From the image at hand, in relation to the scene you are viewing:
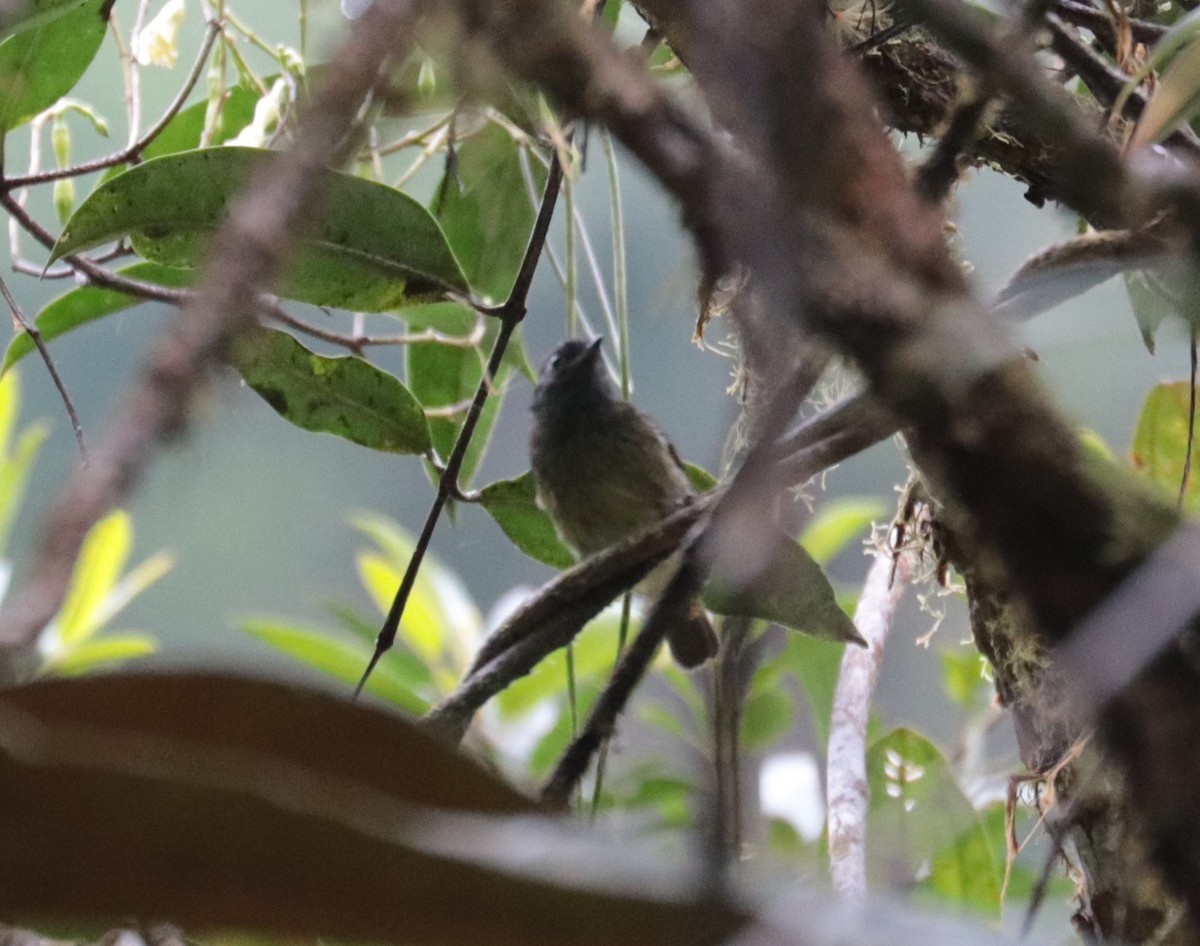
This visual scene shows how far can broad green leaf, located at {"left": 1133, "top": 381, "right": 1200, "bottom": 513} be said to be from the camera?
160cm

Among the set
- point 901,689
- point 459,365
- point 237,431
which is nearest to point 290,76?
point 459,365

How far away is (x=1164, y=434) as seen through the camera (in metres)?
1.60

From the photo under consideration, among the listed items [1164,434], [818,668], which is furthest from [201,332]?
[818,668]

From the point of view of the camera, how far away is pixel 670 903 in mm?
392

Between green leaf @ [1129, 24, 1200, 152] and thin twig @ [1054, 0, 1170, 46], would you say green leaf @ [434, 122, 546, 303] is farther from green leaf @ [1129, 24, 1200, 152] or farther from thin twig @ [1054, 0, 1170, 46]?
green leaf @ [1129, 24, 1200, 152]

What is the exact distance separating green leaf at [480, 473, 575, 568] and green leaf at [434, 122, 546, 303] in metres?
0.27

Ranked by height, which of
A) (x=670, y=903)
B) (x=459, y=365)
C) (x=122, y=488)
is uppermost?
(x=459, y=365)

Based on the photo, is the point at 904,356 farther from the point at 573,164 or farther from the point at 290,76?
the point at 290,76

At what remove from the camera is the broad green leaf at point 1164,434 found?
160 centimetres

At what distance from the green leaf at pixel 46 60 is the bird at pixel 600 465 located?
110cm

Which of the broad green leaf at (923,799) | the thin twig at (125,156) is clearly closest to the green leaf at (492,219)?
the thin twig at (125,156)

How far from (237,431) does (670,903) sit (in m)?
0.30

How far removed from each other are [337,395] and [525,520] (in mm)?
396

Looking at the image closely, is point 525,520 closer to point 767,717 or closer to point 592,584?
point 767,717
